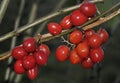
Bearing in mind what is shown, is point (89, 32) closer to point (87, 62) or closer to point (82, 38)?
point (82, 38)

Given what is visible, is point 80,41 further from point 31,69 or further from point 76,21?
point 31,69

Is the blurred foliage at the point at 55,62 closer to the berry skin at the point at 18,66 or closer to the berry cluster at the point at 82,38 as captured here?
the berry skin at the point at 18,66

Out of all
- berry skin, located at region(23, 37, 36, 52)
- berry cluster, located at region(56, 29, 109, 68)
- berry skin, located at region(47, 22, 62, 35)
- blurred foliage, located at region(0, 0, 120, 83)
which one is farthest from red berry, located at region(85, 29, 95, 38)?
blurred foliage, located at region(0, 0, 120, 83)

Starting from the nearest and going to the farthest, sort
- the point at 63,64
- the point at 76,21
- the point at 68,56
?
the point at 76,21
the point at 68,56
the point at 63,64

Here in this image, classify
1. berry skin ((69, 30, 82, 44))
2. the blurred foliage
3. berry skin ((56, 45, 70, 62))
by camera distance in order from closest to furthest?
berry skin ((69, 30, 82, 44)) → berry skin ((56, 45, 70, 62)) → the blurred foliage

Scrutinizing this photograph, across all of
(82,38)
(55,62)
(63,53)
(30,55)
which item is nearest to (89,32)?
(82,38)

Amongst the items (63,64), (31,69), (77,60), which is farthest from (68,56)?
(63,64)

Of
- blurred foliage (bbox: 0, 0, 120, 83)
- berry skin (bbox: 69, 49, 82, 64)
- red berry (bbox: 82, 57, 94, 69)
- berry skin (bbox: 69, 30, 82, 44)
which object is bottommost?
blurred foliage (bbox: 0, 0, 120, 83)

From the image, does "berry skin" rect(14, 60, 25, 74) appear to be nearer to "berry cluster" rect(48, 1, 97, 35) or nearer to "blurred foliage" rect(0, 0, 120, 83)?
"berry cluster" rect(48, 1, 97, 35)
